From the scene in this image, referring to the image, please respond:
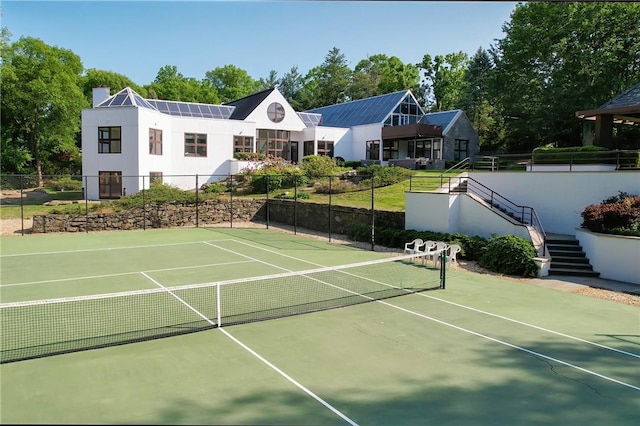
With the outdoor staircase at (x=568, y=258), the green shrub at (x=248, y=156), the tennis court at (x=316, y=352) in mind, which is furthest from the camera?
the green shrub at (x=248, y=156)

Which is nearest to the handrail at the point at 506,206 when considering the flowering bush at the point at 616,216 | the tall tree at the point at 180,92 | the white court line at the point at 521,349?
the flowering bush at the point at 616,216

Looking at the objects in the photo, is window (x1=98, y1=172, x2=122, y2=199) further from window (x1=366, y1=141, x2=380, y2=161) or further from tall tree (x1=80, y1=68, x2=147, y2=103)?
tall tree (x1=80, y1=68, x2=147, y2=103)

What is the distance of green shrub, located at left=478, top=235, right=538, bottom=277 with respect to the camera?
16.5 meters

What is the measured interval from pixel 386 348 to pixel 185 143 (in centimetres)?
3161

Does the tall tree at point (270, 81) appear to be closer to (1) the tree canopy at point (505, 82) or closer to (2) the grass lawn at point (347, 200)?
(1) the tree canopy at point (505, 82)

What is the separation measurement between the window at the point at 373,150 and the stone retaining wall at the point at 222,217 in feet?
53.0

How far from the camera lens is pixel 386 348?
9203mm

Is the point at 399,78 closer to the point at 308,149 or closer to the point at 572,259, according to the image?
the point at 308,149

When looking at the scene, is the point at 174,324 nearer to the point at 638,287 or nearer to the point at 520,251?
the point at 520,251

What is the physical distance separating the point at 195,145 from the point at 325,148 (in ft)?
44.0

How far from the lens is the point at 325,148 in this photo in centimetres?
4594

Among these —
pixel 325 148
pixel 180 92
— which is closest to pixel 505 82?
pixel 325 148

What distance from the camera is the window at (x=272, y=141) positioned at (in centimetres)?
4276

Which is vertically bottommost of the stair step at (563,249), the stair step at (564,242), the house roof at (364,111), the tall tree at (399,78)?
the stair step at (563,249)
